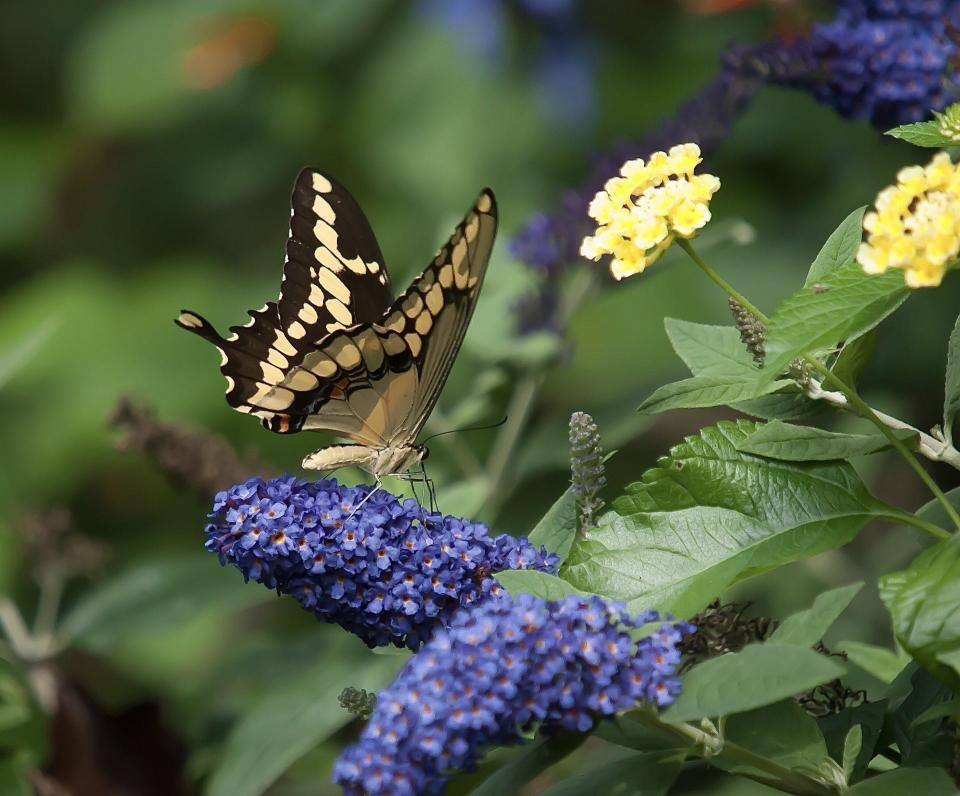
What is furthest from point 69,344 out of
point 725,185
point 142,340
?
point 725,185

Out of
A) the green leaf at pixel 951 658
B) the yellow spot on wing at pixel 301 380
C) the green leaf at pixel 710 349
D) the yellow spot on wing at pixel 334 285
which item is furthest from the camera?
the yellow spot on wing at pixel 334 285

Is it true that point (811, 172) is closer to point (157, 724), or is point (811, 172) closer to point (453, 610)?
point (157, 724)

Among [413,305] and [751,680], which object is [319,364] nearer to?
[413,305]

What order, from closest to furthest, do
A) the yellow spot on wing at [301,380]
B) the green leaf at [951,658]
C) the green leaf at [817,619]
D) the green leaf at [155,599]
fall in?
the green leaf at [951,658] < the green leaf at [817,619] < the yellow spot on wing at [301,380] < the green leaf at [155,599]

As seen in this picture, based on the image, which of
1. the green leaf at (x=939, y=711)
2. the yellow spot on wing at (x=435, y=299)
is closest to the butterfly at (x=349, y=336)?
the yellow spot on wing at (x=435, y=299)

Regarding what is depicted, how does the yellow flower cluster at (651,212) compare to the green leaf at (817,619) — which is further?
the yellow flower cluster at (651,212)

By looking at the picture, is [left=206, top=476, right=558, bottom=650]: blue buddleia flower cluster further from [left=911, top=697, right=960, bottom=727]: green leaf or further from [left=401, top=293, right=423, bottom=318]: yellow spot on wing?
[left=401, top=293, right=423, bottom=318]: yellow spot on wing

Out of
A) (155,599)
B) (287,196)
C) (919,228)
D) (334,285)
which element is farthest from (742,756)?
(287,196)

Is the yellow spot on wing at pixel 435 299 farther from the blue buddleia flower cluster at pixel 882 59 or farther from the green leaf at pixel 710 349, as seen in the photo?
the blue buddleia flower cluster at pixel 882 59
